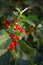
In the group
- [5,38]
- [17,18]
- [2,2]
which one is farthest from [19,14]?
[2,2]

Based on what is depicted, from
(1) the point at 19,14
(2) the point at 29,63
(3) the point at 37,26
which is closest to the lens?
(2) the point at 29,63

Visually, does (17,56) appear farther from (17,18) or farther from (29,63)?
(17,18)

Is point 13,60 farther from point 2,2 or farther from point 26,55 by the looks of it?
point 2,2

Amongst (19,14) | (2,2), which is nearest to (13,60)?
(19,14)

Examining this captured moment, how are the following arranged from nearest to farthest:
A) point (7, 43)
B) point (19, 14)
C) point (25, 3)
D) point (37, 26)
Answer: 1. point (7, 43)
2. point (19, 14)
3. point (37, 26)
4. point (25, 3)

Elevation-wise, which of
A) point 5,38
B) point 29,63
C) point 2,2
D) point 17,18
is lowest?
point 29,63

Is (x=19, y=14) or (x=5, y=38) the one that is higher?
(x=19, y=14)

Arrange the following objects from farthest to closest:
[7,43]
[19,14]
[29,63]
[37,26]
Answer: [37,26], [19,14], [29,63], [7,43]

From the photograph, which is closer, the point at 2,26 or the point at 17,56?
the point at 17,56

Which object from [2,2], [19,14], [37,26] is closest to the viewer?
[19,14]
